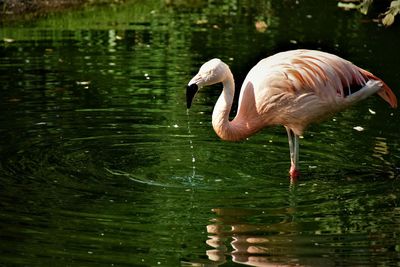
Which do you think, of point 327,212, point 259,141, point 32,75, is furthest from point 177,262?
point 32,75

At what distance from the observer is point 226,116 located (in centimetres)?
757

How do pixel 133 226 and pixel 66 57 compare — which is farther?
pixel 66 57

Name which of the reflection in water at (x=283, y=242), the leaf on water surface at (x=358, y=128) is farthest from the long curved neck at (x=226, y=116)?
the leaf on water surface at (x=358, y=128)

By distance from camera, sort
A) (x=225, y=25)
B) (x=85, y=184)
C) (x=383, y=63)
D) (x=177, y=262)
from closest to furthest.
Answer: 1. (x=177, y=262)
2. (x=85, y=184)
3. (x=383, y=63)
4. (x=225, y=25)

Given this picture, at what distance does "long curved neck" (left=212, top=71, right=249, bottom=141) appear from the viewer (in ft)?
24.8

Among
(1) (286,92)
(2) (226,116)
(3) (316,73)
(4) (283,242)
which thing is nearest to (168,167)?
(2) (226,116)

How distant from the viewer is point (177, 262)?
565 centimetres

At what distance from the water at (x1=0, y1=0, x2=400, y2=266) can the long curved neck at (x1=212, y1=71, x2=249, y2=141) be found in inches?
12.3

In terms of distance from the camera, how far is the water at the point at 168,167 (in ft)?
19.5

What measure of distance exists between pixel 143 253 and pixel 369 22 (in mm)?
9854

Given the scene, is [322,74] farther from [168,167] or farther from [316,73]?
[168,167]

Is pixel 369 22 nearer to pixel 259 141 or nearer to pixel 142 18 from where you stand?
pixel 142 18

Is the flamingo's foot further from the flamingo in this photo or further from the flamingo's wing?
the flamingo's wing

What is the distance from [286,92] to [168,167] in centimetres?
113
